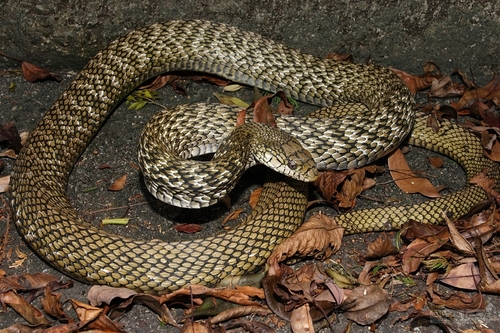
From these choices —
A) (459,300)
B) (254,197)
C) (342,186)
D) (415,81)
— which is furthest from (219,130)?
(459,300)

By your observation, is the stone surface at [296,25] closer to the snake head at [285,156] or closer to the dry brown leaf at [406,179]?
the dry brown leaf at [406,179]

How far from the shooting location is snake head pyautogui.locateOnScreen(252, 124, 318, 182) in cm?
594

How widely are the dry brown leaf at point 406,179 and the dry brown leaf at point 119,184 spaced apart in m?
2.43

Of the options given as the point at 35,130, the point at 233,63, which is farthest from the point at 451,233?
the point at 35,130

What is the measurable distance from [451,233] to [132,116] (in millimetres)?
3241

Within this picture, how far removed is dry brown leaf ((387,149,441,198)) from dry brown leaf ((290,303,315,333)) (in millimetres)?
1796

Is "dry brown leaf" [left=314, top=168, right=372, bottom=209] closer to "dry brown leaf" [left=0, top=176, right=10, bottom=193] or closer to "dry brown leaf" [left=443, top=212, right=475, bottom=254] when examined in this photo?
"dry brown leaf" [left=443, top=212, right=475, bottom=254]

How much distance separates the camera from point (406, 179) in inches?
267

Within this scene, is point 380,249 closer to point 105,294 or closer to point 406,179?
point 406,179

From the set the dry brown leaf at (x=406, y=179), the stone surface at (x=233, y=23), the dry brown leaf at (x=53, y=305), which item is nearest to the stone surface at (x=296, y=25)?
the stone surface at (x=233, y=23)

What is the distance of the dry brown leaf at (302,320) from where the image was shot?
17.6ft

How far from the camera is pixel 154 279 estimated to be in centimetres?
548

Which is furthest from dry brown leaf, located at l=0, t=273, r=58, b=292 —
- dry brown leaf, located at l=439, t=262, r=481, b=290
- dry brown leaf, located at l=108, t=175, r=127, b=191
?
dry brown leaf, located at l=439, t=262, r=481, b=290

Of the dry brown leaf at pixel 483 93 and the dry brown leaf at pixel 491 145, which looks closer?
the dry brown leaf at pixel 491 145
